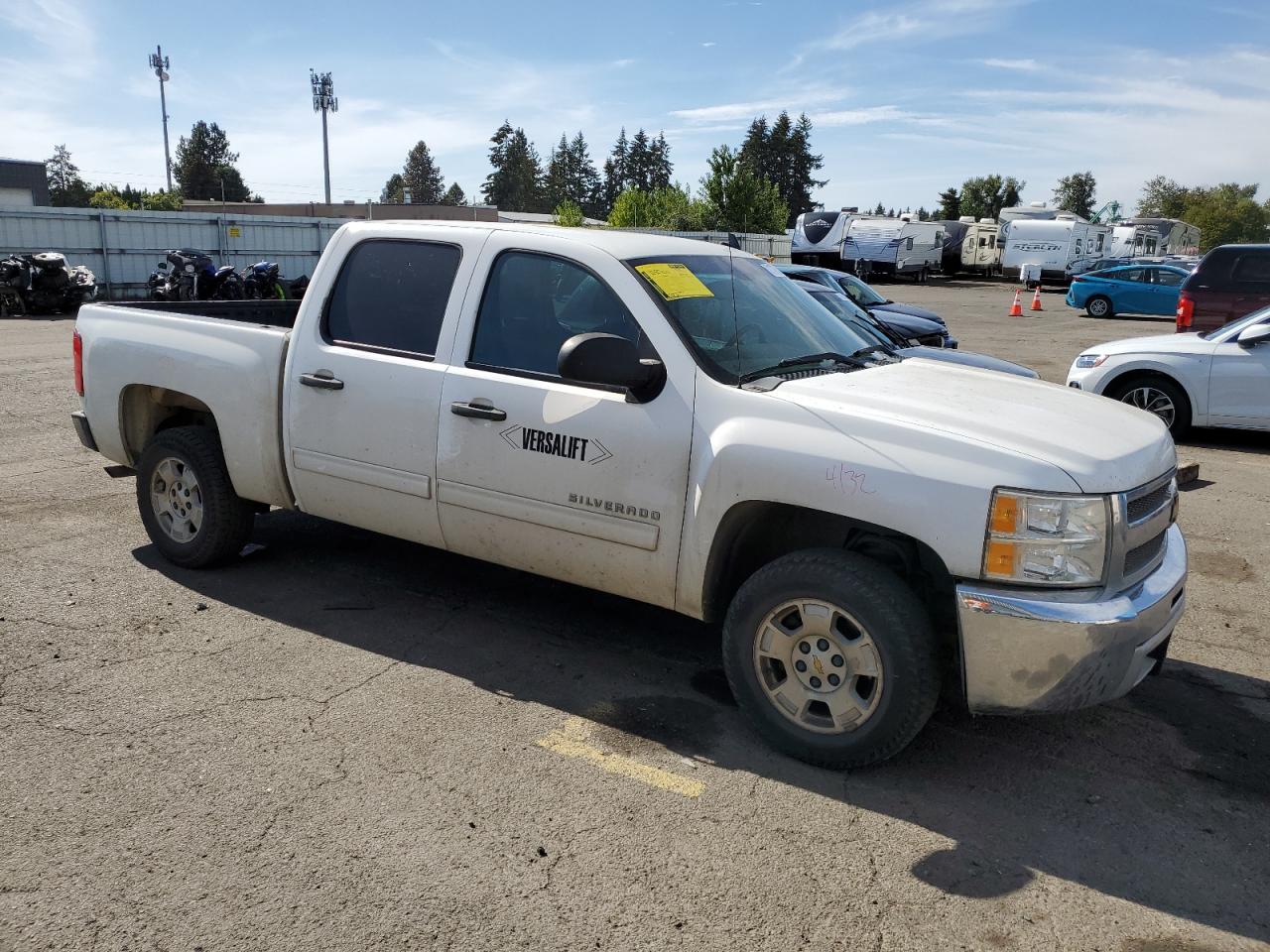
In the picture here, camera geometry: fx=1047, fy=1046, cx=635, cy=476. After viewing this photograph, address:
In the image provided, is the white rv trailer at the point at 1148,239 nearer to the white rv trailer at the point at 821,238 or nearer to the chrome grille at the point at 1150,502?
the white rv trailer at the point at 821,238

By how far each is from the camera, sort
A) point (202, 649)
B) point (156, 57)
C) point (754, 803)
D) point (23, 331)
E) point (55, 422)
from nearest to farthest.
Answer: point (754, 803) → point (202, 649) → point (55, 422) → point (23, 331) → point (156, 57)

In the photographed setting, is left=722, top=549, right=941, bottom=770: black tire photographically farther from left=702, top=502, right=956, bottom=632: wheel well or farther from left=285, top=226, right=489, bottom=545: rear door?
left=285, top=226, right=489, bottom=545: rear door

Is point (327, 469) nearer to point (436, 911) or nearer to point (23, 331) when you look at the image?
point (436, 911)

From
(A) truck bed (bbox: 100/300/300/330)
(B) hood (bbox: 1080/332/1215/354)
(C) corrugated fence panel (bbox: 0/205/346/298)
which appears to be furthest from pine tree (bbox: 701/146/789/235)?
(A) truck bed (bbox: 100/300/300/330)

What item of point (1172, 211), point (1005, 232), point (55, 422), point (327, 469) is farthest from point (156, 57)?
point (1172, 211)

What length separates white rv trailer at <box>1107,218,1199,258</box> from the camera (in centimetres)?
5138

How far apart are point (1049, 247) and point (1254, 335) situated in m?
39.0

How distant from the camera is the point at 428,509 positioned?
4664 mm

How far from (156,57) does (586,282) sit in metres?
92.3

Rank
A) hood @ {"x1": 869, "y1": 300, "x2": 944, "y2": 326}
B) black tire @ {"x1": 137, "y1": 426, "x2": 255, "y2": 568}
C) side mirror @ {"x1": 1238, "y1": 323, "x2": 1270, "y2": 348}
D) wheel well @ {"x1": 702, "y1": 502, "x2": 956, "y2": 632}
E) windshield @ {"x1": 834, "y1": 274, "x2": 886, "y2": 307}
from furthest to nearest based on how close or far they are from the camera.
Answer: windshield @ {"x1": 834, "y1": 274, "x2": 886, "y2": 307} < hood @ {"x1": 869, "y1": 300, "x2": 944, "y2": 326} < side mirror @ {"x1": 1238, "y1": 323, "x2": 1270, "y2": 348} < black tire @ {"x1": 137, "y1": 426, "x2": 255, "y2": 568} < wheel well @ {"x1": 702, "y1": 502, "x2": 956, "y2": 632}

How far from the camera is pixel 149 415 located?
586cm

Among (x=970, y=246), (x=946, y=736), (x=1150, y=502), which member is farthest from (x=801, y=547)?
(x=970, y=246)

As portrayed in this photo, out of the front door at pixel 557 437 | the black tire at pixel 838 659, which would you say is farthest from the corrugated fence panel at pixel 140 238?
the black tire at pixel 838 659

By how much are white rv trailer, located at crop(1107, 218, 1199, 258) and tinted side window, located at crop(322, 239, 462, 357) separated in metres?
52.0
